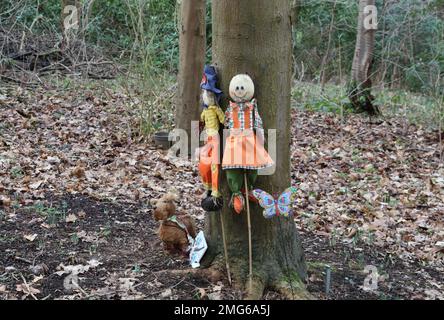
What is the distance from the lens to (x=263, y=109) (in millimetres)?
3557

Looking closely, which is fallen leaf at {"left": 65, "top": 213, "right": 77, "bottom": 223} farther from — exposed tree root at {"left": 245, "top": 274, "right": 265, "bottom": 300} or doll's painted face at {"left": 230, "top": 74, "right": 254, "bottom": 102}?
doll's painted face at {"left": 230, "top": 74, "right": 254, "bottom": 102}

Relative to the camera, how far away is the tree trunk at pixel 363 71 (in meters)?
10.8

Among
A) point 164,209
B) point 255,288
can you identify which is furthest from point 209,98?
point 255,288

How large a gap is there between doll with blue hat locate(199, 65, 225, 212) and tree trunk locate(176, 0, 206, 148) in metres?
4.03

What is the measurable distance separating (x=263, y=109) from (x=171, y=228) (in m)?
1.19

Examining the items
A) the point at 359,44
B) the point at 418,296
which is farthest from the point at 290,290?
the point at 359,44

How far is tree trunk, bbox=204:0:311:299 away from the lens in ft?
11.5

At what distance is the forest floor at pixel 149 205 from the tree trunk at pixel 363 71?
727 mm

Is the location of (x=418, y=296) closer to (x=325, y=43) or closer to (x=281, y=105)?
(x=281, y=105)

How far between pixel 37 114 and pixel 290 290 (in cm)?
690

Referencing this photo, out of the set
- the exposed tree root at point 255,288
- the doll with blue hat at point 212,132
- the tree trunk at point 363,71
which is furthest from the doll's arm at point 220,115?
the tree trunk at point 363,71

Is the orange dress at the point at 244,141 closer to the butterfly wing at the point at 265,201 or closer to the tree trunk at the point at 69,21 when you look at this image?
the butterfly wing at the point at 265,201

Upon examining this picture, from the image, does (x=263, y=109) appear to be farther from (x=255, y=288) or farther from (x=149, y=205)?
(x=149, y=205)
